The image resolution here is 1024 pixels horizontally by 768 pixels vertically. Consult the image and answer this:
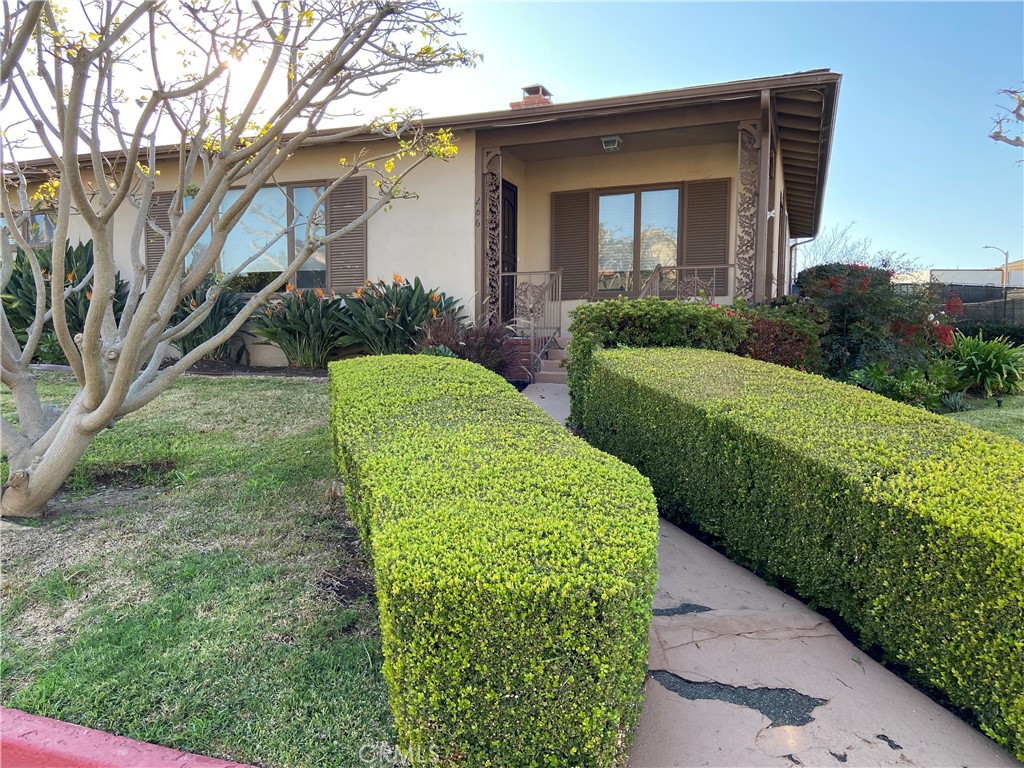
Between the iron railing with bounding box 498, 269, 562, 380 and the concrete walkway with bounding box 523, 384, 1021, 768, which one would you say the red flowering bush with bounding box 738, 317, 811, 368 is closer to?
the iron railing with bounding box 498, 269, 562, 380

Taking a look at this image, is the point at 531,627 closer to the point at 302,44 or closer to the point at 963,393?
the point at 302,44

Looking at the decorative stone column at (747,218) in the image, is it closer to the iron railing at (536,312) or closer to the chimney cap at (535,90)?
the iron railing at (536,312)

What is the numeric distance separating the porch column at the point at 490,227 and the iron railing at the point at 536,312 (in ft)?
0.59

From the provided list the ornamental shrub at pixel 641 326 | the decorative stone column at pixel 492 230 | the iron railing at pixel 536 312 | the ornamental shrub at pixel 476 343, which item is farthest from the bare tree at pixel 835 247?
the ornamental shrub at pixel 641 326

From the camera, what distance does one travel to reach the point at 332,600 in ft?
9.87

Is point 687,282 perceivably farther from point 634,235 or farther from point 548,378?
point 548,378

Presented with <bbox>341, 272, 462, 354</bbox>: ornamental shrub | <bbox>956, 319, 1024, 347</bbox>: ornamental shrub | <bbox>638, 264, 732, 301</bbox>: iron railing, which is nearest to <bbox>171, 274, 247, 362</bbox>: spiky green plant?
<bbox>341, 272, 462, 354</bbox>: ornamental shrub

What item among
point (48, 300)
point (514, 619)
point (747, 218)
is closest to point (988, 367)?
point (747, 218)

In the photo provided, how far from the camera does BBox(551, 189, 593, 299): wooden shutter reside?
36.3ft

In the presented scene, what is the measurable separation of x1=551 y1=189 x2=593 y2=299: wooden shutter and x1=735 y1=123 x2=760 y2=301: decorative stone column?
9.69 ft

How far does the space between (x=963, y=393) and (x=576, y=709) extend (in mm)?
9144

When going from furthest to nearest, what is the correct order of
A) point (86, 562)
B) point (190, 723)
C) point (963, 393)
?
point (963, 393) → point (86, 562) → point (190, 723)

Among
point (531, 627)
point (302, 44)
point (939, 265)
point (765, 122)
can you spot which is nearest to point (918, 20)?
point (765, 122)

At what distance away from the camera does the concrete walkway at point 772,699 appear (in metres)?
2.21
